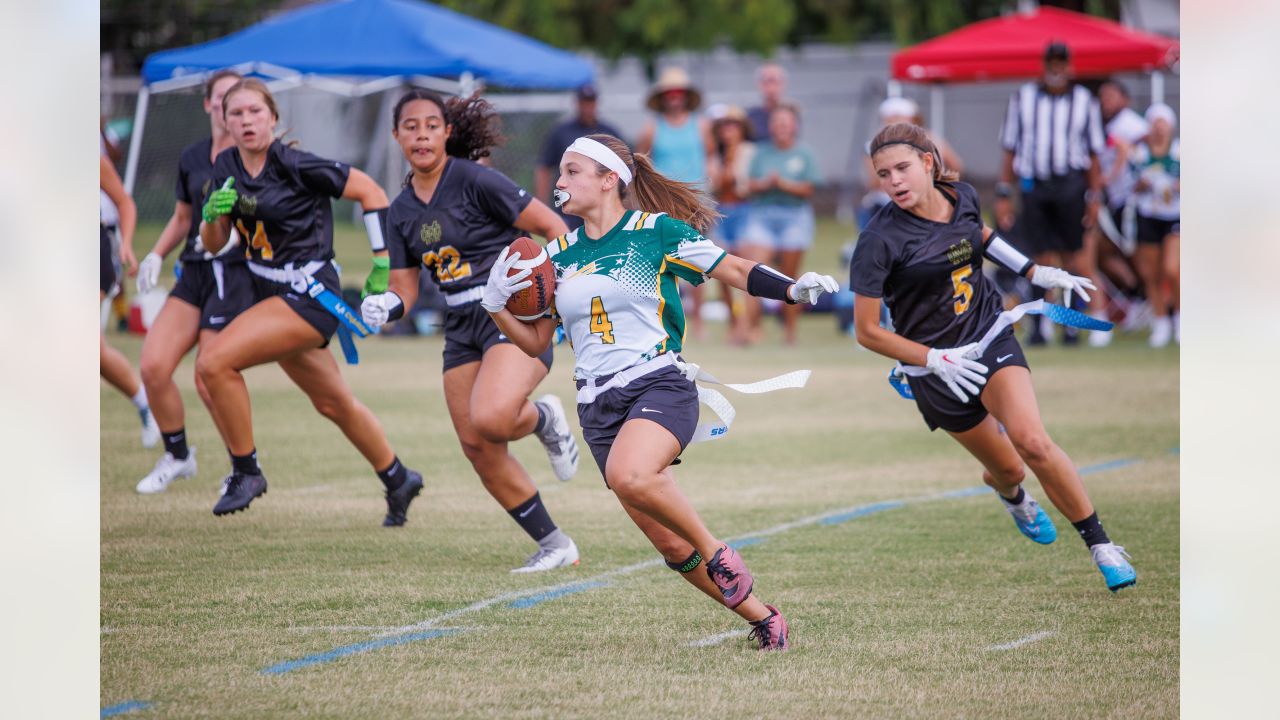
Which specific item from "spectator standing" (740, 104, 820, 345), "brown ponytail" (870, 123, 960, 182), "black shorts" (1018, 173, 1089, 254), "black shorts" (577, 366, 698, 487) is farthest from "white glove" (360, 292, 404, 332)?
"black shorts" (1018, 173, 1089, 254)

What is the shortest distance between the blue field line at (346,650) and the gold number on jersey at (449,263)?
5.31 feet

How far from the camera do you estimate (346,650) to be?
4.76 metres

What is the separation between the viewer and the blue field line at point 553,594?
5383 mm

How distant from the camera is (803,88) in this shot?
33594mm

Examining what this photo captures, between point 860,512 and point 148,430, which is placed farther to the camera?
point 148,430

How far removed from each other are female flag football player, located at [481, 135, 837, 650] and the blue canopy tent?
446 inches

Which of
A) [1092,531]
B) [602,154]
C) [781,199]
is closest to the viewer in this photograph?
[602,154]

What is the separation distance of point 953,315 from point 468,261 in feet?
6.42

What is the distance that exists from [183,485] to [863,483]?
357 cm

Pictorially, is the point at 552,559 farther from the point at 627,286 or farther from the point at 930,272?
the point at 930,272

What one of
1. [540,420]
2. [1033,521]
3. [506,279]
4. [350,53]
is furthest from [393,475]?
[350,53]

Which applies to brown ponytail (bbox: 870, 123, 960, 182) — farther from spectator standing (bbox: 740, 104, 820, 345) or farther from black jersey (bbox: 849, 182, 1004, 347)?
spectator standing (bbox: 740, 104, 820, 345)

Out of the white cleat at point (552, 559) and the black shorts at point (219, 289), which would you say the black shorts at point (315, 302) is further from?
the white cleat at point (552, 559)
